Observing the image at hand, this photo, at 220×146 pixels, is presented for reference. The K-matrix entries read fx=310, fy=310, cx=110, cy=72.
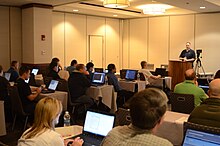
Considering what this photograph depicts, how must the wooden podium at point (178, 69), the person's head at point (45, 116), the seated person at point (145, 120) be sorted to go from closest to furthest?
the seated person at point (145, 120)
the person's head at point (45, 116)
the wooden podium at point (178, 69)

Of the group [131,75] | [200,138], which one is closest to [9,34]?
[131,75]

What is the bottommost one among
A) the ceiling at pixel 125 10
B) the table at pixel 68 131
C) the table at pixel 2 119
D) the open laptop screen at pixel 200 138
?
the table at pixel 2 119

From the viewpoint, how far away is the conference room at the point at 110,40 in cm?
834

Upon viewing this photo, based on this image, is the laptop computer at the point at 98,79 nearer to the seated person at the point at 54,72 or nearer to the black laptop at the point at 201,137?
the seated person at the point at 54,72

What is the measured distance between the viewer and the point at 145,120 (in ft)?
5.23

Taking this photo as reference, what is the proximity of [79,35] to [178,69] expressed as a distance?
4.98 meters

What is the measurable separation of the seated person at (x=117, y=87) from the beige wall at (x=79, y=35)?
212 inches

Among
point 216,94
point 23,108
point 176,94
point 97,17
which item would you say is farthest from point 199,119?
point 97,17

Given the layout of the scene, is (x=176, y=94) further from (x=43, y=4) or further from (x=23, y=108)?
(x=43, y=4)

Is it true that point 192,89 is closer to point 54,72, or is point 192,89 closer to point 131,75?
point 131,75

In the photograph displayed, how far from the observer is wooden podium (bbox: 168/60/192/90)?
34.8 feet

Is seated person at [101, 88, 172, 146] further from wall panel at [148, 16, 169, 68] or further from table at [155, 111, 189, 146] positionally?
wall panel at [148, 16, 169, 68]

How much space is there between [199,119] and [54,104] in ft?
4.17

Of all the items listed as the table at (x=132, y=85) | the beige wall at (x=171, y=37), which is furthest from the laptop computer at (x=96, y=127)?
the beige wall at (x=171, y=37)
